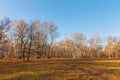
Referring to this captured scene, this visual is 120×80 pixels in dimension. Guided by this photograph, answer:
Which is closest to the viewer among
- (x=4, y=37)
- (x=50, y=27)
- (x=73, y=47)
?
(x=4, y=37)

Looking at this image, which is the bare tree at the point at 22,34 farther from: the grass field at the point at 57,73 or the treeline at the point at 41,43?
the grass field at the point at 57,73

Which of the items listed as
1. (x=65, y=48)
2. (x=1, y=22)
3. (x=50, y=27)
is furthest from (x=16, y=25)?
(x=65, y=48)

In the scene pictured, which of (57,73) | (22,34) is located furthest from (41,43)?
(57,73)

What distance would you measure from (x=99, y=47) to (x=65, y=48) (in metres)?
29.9

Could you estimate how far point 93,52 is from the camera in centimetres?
13162

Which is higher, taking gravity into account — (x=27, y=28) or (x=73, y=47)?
(x=27, y=28)

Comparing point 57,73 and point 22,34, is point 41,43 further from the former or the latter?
point 57,73

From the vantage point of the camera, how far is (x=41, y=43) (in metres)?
72.9

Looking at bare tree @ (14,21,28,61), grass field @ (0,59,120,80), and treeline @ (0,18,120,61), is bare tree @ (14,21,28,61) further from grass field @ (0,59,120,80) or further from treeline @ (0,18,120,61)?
grass field @ (0,59,120,80)

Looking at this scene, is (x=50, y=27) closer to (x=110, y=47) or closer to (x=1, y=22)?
(x=1, y=22)

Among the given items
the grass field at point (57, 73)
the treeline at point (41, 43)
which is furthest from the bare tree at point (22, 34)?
the grass field at point (57, 73)

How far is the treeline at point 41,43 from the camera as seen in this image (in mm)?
62062

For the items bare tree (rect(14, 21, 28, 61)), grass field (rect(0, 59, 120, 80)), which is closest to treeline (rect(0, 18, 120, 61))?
bare tree (rect(14, 21, 28, 61))

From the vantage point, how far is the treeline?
62.1 m
